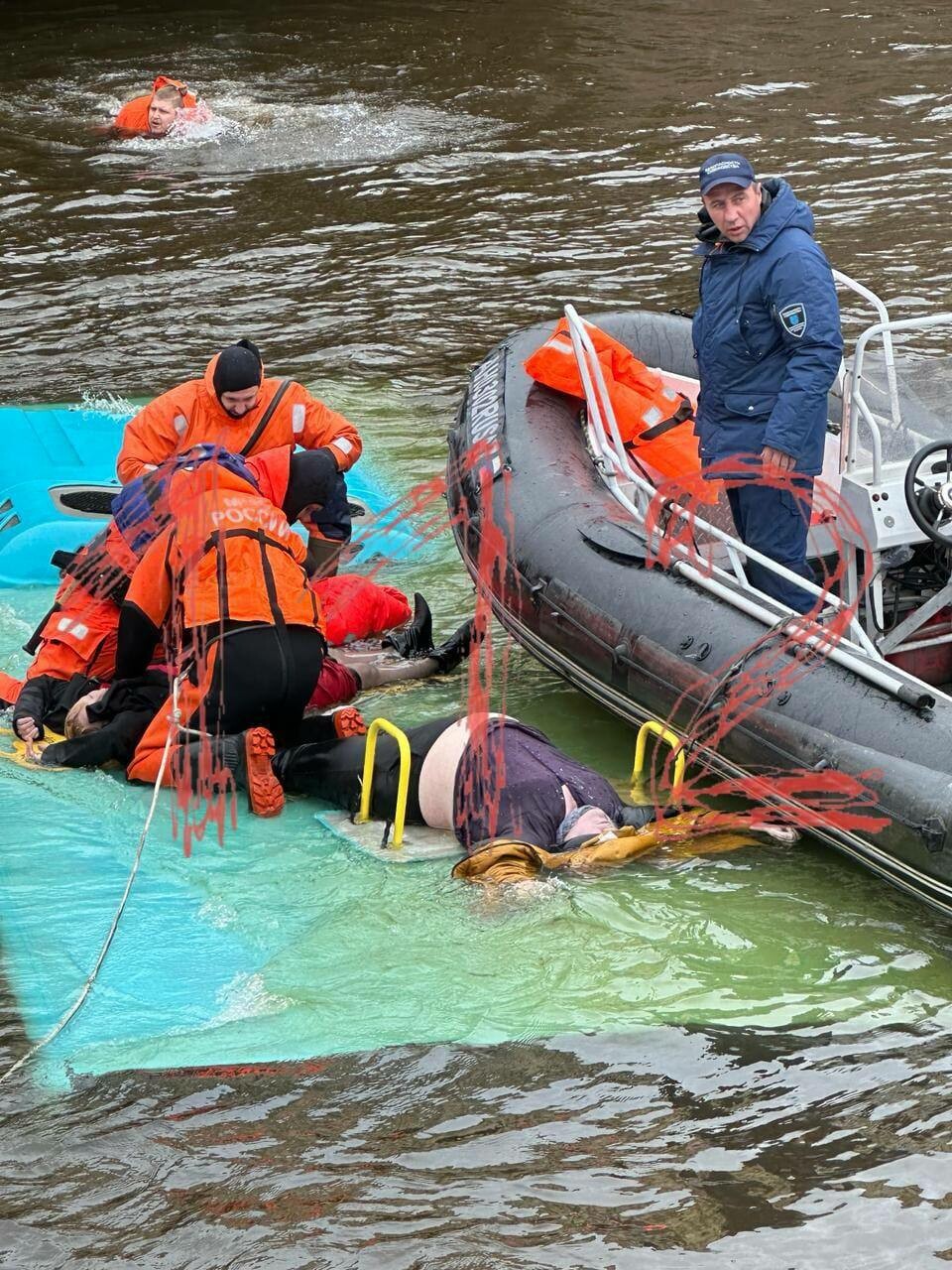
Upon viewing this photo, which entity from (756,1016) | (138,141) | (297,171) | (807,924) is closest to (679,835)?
(807,924)

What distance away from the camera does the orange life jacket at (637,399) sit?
246 inches

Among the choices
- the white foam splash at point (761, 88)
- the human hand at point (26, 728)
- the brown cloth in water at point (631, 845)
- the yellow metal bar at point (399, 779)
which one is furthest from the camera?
the white foam splash at point (761, 88)

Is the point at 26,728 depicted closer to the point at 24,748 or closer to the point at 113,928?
the point at 24,748

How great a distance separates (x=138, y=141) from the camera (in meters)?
12.8

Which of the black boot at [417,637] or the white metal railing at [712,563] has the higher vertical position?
the white metal railing at [712,563]

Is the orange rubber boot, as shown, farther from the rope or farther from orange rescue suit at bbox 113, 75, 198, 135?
orange rescue suit at bbox 113, 75, 198, 135

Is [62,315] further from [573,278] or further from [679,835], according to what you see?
[679,835]

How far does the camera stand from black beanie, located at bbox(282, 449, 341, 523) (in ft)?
20.0

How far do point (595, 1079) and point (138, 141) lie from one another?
10.4 metres

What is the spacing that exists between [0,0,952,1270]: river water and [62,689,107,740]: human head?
120 centimetres

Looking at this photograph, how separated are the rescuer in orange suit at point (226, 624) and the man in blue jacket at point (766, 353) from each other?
142 centimetres

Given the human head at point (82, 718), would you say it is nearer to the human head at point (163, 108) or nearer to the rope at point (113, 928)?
the rope at point (113, 928)

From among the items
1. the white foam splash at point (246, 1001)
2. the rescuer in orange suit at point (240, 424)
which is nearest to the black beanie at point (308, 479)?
the rescuer in orange suit at point (240, 424)

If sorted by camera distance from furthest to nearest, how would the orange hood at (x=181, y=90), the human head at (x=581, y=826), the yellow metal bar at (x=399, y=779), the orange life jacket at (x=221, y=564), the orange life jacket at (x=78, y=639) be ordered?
1. the orange hood at (x=181, y=90)
2. the orange life jacket at (x=78, y=639)
3. the orange life jacket at (x=221, y=564)
4. the yellow metal bar at (x=399, y=779)
5. the human head at (x=581, y=826)
